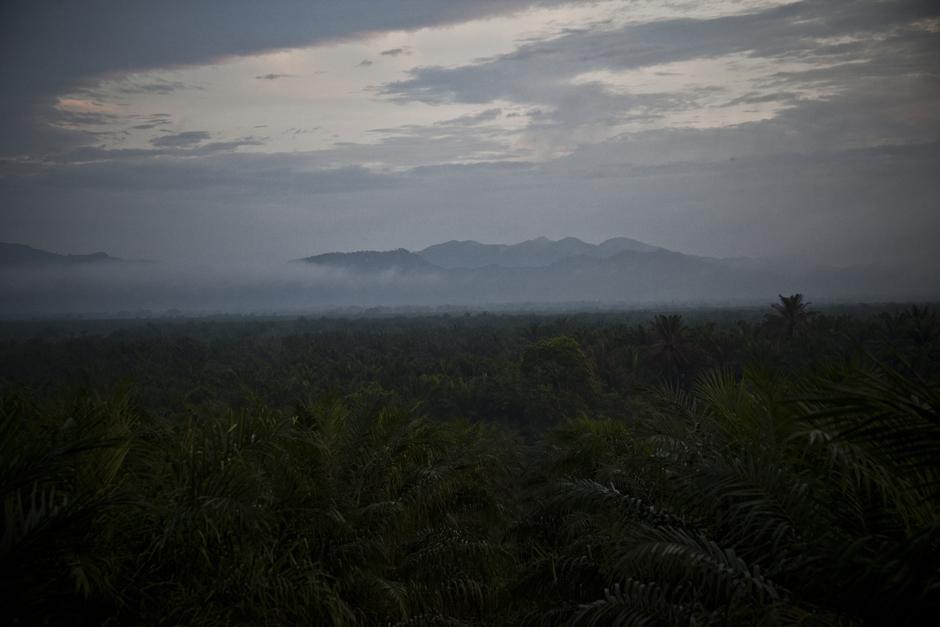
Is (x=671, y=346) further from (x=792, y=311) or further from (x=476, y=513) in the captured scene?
(x=476, y=513)

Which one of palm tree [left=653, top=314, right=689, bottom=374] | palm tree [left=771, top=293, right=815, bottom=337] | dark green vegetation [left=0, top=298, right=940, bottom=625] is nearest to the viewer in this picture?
dark green vegetation [left=0, top=298, right=940, bottom=625]

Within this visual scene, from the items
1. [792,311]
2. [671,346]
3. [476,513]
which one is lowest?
[476,513]

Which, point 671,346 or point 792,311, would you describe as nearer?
point 671,346

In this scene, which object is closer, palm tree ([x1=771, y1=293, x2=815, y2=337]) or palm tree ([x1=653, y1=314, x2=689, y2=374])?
palm tree ([x1=653, y1=314, x2=689, y2=374])

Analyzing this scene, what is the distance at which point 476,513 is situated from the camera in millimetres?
9961

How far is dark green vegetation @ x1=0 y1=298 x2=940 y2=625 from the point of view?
3586 millimetres

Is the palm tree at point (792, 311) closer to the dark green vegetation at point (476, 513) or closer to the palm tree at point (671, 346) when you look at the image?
the palm tree at point (671, 346)

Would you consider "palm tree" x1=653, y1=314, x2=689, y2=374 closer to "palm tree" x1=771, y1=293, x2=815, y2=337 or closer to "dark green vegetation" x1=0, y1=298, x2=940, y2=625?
"palm tree" x1=771, y1=293, x2=815, y2=337

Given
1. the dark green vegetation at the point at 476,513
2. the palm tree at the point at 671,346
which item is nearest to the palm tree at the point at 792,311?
the palm tree at the point at 671,346

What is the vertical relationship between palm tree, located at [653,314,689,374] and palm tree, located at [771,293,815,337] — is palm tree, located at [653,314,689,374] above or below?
below

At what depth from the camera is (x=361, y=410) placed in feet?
28.8

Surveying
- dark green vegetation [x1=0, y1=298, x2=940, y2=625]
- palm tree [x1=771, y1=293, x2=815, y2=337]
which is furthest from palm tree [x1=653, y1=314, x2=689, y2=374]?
dark green vegetation [x1=0, y1=298, x2=940, y2=625]

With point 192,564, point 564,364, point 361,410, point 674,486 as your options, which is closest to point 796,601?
point 674,486

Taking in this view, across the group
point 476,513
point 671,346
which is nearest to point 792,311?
point 671,346
